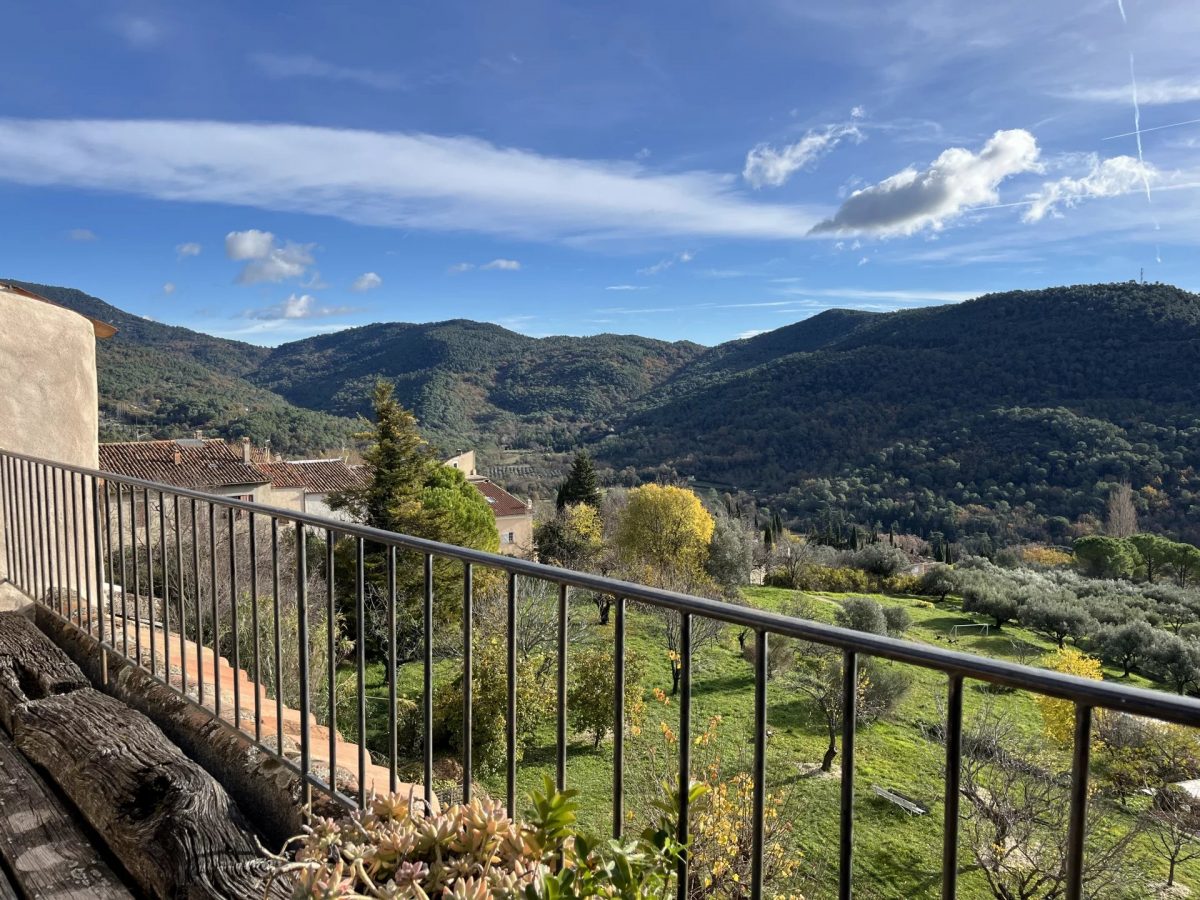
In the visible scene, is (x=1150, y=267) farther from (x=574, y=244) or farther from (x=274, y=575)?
(x=274, y=575)

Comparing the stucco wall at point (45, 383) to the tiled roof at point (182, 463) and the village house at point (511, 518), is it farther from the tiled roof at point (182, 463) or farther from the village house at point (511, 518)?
the village house at point (511, 518)

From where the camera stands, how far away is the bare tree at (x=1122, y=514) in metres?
42.4

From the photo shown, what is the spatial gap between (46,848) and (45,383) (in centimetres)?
267

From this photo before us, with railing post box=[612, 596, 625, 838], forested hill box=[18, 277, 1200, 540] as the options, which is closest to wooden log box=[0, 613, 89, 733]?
railing post box=[612, 596, 625, 838]

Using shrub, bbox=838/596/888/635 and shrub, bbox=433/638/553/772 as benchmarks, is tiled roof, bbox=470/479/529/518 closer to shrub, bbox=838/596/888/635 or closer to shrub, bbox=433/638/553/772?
shrub, bbox=838/596/888/635

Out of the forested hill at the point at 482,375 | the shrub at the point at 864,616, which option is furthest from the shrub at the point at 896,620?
the forested hill at the point at 482,375

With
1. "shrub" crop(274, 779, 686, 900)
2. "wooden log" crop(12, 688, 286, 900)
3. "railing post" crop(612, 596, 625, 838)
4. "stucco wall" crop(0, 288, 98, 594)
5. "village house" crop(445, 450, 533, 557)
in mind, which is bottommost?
"village house" crop(445, 450, 533, 557)

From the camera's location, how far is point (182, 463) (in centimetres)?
2412

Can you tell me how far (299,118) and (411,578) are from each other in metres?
9.12

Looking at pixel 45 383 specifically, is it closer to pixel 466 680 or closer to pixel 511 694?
pixel 466 680

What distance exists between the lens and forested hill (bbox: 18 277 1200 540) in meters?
48.9

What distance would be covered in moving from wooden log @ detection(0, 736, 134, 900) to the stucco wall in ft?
5.60

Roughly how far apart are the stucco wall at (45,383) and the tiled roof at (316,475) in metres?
25.7

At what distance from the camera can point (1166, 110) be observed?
75.8ft
